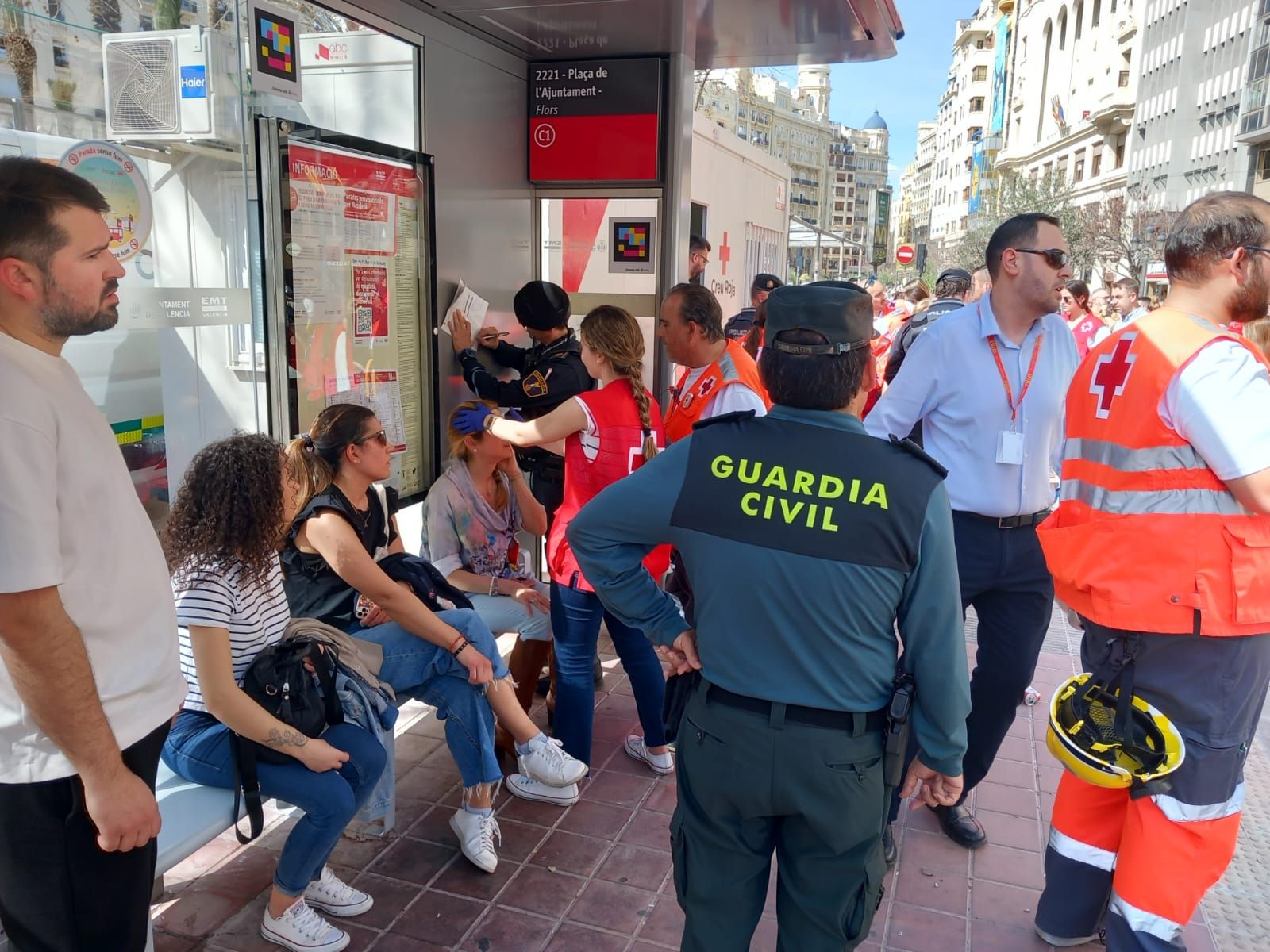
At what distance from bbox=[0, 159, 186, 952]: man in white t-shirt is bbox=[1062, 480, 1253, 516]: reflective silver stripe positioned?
229cm

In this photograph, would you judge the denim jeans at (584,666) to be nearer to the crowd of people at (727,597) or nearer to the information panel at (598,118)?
the crowd of people at (727,597)

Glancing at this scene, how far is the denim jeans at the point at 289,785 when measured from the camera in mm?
2652

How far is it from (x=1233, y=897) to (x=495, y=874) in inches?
97.7

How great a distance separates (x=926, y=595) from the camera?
1.86 m

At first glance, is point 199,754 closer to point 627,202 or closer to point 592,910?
point 592,910

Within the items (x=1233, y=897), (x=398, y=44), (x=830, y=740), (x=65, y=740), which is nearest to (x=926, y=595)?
(x=830, y=740)

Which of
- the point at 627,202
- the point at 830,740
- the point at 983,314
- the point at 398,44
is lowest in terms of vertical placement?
the point at 830,740

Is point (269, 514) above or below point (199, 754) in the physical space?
above

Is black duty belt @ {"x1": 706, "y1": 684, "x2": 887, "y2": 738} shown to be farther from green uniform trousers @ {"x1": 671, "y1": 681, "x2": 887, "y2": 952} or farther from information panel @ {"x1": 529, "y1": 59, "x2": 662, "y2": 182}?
information panel @ {"x1": 529, "y1": 59, "x2": 662, "y2": 182}

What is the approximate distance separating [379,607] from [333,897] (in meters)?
0.91

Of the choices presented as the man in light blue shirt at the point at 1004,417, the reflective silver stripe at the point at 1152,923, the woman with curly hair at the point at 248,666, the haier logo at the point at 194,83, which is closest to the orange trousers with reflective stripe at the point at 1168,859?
A: the reflective silver stripe at the point at 1152,923

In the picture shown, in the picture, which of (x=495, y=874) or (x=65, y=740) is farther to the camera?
(x=495, y=874)

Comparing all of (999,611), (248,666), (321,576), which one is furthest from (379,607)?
(999,611)

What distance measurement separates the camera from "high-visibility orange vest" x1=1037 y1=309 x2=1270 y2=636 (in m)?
2.33
